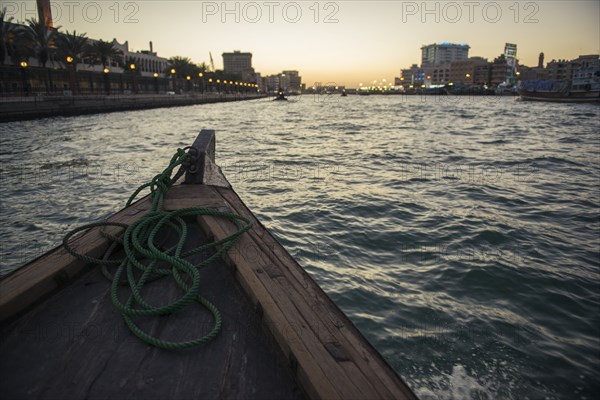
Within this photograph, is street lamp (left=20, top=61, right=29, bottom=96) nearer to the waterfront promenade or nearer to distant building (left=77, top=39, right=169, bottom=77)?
the waterfront promenade

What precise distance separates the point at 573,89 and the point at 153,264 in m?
90.5

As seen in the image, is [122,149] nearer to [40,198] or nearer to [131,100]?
[40,198]

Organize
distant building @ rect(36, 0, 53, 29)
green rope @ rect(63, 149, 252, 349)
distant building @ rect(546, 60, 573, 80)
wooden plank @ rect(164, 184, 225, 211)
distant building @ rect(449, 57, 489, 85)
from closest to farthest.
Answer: green rope @ rect(63, 149, 252, 349)
wooden plank @ rect(164, 184, 225, 211)
distant building @ rect(36, 0, 53, 29)
distant building @ rect(449, 57, 489, 85)
distant building @ rect(546, 60, 573, 80)

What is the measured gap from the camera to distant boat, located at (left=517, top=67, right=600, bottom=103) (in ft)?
214

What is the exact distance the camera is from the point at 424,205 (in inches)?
341

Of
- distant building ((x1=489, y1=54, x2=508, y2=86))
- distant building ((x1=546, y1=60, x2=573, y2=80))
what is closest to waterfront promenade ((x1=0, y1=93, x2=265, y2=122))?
distant building ((x1=489, y1=54, x2=508, y2=86))

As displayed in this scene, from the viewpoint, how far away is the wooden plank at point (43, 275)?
2.32 m

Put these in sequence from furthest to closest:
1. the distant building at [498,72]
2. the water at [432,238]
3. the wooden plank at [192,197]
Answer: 1. the distant building at [498,72]
2. the wooden plank at [192,197]
3. the water at [432,238]

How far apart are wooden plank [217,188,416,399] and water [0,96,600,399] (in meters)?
1.55

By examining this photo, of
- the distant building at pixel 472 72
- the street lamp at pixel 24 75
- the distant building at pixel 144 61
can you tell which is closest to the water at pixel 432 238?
the street lamp at pixel 24 75

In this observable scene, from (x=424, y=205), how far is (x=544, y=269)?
341 cm

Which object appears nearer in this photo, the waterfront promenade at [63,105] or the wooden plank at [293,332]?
the wooden plank at [293,332]

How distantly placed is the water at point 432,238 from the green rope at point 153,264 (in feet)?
7.02

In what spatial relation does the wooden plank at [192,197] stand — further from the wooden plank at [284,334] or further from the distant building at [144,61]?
the distant building at [144,61]
